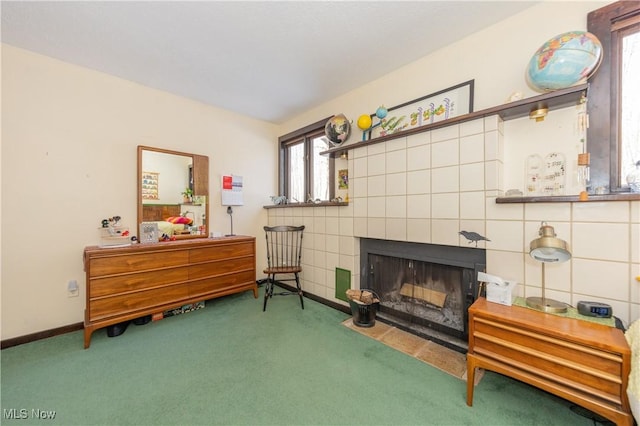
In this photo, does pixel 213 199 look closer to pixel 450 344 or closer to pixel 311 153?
pixel 311 153

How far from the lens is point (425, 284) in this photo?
85.3 inches

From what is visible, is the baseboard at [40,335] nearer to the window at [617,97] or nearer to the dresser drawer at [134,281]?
the dresser drawer at [134,281]

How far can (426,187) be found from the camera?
2.00m

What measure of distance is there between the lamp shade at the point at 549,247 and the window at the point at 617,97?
500mm

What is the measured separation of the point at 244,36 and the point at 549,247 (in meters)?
2.47

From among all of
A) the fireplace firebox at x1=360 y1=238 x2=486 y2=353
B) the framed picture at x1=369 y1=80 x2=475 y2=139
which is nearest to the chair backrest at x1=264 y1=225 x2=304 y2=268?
the fireplace firebox at x1=360 y1=238 x2=486 y2=353

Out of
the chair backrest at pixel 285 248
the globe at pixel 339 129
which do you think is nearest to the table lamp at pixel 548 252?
the globe at pixel 339 129

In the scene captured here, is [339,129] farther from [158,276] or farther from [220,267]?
[158,276]

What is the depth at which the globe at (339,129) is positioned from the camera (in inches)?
106

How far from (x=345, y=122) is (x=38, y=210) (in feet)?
9.79

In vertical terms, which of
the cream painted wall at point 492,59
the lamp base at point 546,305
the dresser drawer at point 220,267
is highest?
the cream painted wall at point 492,59

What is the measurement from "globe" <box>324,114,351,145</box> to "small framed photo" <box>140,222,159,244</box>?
2.16 metres

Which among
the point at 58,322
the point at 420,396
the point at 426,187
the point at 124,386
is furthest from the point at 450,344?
the point at 58,322

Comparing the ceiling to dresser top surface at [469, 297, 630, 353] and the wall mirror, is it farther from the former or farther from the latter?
dresser top surface at [469, 297, 630, 353]
